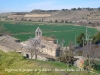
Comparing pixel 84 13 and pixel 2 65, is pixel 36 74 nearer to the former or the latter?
pixel 2 65

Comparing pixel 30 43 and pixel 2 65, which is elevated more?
pixel 2 65

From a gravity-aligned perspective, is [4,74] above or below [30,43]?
above

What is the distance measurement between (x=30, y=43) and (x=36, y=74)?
19563mm

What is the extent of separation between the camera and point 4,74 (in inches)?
317

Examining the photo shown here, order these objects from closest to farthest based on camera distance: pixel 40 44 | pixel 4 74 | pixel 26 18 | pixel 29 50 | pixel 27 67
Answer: pixel 4 74
pixel 27 67
pixel 29 50
pixel 40 44
pixel 26 18

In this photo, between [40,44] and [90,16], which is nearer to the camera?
[40,44]

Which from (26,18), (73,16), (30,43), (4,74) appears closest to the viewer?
(4,74)

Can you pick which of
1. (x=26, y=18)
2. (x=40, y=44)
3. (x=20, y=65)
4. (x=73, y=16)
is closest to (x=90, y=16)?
(x=73, y=16)

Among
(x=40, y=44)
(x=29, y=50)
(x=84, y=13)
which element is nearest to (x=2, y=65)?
(x=29, y=50)

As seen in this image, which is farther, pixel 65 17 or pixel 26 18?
pixel 26 18

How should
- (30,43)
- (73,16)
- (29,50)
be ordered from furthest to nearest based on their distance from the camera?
(73,16), (30,43), (29,50)

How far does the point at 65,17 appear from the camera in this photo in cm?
14788

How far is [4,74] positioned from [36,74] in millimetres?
1054

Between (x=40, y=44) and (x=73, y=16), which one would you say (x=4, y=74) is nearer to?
A: (x=40, y=44)
